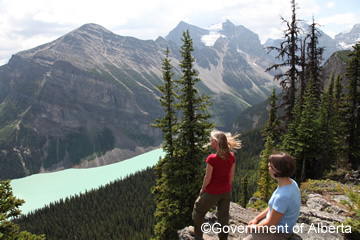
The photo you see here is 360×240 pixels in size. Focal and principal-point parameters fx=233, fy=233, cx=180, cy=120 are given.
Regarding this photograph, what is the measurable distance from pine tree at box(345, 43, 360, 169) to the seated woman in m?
23.4

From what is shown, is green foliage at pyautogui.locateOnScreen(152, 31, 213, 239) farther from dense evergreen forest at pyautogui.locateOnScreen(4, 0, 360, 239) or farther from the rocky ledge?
the rocky ledge

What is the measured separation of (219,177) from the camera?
6.61 metres

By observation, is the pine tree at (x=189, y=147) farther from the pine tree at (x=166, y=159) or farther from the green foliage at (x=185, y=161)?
the pine tree at (x=166, y=159)

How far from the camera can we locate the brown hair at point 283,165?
4680 millimetres

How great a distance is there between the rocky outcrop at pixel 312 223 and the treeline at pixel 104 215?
67.8m

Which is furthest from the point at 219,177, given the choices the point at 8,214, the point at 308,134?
the point at 308,134

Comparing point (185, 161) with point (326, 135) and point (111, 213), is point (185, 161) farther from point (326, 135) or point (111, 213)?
point (111, 213)

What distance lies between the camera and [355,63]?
75.8 ft

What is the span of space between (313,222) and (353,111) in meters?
21.7

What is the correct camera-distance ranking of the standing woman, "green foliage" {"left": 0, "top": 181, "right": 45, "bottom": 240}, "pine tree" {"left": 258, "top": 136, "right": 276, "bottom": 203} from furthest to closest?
"pine tree" {"left": 258, "top": 136, "right": 276, "bottom": 203} < "green foliage" {"left": 0, "top": 181, "right": 45, "bottom": 240} < the standing woman

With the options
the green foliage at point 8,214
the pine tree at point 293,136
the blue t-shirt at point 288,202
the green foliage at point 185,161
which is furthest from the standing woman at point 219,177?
the pine tree at point 293,136

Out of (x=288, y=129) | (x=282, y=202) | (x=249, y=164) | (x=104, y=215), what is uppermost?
(x=282, y=202)

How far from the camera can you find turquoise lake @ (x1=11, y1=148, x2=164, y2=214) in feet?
448

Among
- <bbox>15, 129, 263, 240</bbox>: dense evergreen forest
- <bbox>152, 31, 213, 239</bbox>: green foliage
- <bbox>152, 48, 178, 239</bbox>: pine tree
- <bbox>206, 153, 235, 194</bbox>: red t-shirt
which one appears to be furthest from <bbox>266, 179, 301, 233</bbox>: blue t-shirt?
<bbox>15, 129, 263, 240</bbox>: dense evergreen forest
